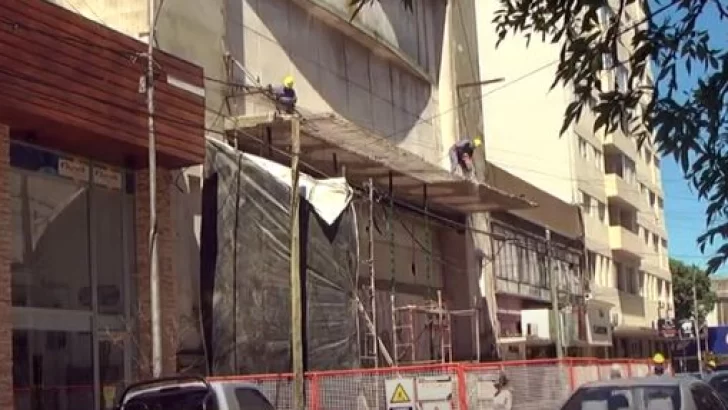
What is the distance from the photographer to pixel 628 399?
12.4 meters

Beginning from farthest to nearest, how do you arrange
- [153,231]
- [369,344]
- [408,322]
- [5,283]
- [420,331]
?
[420,331]
[408,322]
[369,344]
[153,231]
[5,283]

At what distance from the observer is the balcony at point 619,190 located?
6350 centimetres

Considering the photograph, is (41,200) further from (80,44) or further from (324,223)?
(324,223)

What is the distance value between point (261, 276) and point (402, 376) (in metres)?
5.41

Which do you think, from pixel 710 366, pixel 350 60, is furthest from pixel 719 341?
pixel 350 60

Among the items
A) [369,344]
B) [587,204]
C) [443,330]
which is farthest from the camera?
[587,204]

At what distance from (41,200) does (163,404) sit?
7064mm

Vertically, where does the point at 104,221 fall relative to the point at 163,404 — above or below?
above

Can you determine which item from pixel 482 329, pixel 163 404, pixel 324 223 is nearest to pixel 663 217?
pixel 482 329

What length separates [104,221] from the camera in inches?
Answer: 829

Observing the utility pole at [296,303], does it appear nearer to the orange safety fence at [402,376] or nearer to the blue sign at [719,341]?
the orange safety fence at [402,376]

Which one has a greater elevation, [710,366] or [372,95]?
[372,95]

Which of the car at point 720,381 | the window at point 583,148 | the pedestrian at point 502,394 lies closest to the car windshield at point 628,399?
the car at point 720,381

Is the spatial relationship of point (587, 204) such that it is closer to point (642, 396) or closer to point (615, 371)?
point (615, 371)
